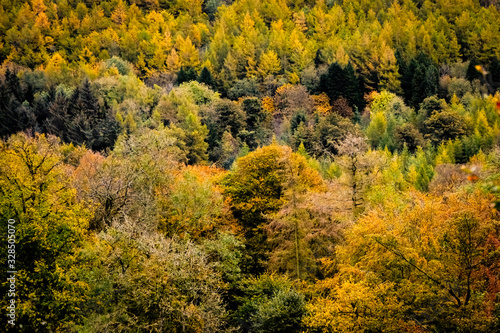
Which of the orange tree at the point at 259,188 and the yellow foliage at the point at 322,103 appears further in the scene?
the yellow foliage at the point at 322,103

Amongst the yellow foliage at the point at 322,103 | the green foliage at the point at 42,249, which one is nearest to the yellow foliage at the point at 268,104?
the yellow foliage at the point at 322,103

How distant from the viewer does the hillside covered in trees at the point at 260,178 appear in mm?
20672

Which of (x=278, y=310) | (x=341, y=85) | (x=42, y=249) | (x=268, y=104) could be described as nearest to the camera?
(x=42, y=249)

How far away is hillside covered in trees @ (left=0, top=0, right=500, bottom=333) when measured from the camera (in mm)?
20672

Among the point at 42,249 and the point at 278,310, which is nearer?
the point at 42,249

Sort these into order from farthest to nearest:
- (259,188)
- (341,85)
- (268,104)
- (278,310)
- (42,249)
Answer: (268,104) → (341,85) → (259,188) → (278,310) → (42,249)

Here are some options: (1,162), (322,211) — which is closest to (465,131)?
(322,211)

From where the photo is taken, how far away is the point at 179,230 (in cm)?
2975

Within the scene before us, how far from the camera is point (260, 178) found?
3594 cm

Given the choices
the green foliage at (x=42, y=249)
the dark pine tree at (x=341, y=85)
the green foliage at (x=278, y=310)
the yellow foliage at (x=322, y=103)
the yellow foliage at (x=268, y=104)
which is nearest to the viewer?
the green foliage at (x=42, y=249)

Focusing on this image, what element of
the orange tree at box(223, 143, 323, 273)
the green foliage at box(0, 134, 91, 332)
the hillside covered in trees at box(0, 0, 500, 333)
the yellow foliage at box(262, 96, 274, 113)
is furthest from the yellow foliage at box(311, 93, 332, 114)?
the green foliage at box(0, 134, 91, 332)

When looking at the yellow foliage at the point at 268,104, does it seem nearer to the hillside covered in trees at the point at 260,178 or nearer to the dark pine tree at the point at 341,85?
the hillside covered in trees at the point at 260,178

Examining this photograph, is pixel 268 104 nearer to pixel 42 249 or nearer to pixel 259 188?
pixel 259 188

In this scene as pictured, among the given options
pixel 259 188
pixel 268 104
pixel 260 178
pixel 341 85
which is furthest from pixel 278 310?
pixel 268 104
